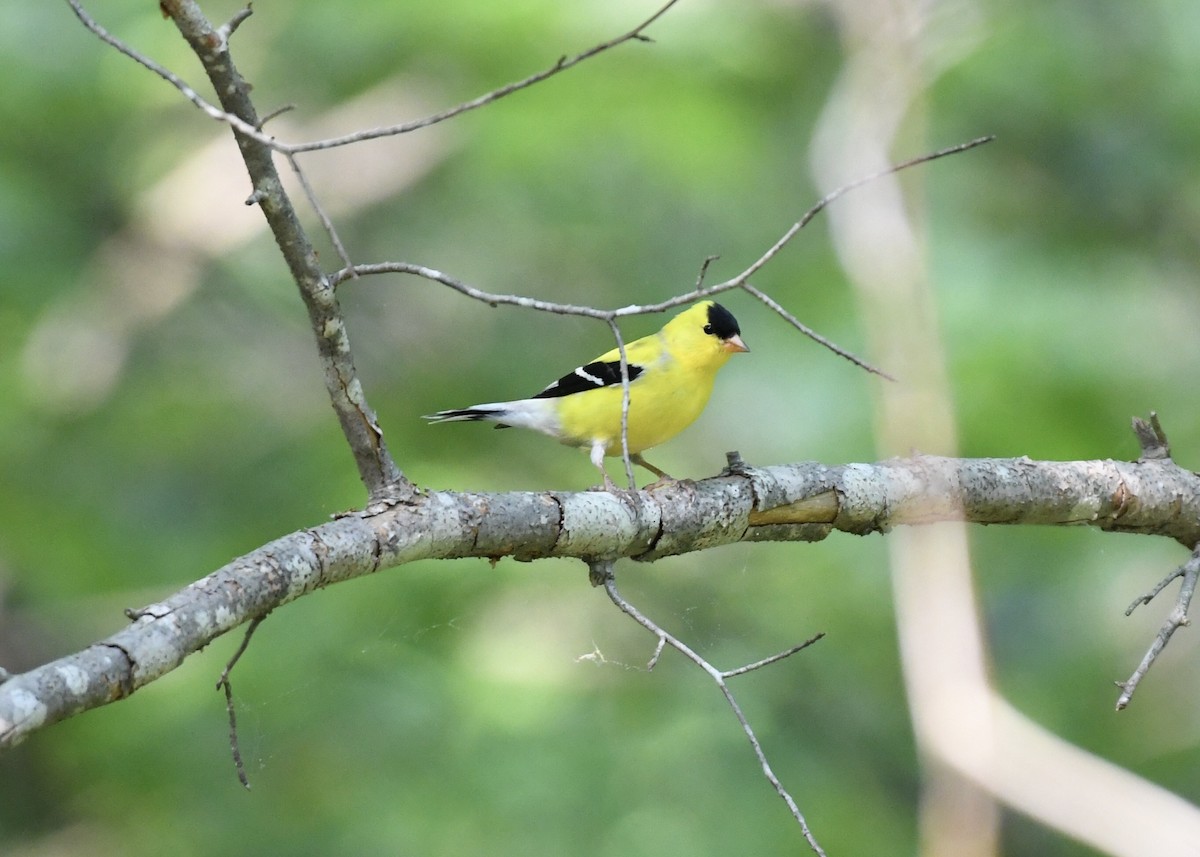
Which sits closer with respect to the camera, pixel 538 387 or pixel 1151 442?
pixel 1151 442

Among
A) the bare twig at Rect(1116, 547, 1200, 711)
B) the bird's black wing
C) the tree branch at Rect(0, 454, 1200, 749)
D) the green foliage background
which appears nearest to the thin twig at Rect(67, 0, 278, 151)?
the tree branch at Rect(0, 454, 1200, 749)

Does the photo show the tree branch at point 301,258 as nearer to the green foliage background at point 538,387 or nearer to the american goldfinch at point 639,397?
the american goldfinch at point 639,397

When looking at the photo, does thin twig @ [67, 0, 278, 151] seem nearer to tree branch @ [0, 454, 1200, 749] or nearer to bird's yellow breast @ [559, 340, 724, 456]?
tree branch @ [0, 454, 1200, 749]

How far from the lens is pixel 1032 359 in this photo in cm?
563

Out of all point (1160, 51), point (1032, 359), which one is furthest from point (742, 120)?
point (1160, 51)

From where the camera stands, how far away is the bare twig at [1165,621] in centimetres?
284

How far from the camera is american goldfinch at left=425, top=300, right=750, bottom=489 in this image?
15.8 ft

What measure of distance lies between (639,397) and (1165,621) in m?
2.19

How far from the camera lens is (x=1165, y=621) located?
126 inches

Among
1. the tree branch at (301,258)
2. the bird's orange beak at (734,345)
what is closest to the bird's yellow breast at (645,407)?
the bird's orange beak at (734,345)

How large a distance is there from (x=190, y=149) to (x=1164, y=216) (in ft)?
23.1

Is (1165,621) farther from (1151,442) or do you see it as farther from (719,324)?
(719,324)

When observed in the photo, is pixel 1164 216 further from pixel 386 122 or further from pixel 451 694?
pixel 451 694

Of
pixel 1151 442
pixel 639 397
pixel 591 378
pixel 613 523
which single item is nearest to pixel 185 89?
pixel 613 523
